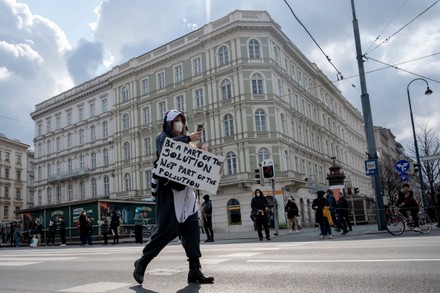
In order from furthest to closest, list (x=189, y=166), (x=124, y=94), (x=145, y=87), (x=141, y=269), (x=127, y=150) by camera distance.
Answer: (x=124, y=94) → (x=127, y=150) → (x=145, y=87) → (x=189, y=166) → (x=141, y=269)

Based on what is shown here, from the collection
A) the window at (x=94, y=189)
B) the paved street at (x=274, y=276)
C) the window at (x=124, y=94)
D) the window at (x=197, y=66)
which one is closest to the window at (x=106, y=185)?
the window at (x=94, y=189)

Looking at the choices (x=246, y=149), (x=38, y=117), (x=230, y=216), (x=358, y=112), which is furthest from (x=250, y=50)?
(x=358, y=112)

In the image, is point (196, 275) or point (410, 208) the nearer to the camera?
point (196, 275)

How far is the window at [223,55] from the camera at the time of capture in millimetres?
41812

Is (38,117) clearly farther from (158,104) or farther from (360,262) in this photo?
(360,262)

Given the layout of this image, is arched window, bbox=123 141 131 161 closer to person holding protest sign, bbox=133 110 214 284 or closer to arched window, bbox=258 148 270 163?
arched window, bbox=258 148 270 163

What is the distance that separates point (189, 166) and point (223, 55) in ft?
126

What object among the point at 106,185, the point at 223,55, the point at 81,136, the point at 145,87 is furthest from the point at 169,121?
the point at 81,136

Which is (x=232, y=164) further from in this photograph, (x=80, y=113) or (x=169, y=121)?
(x=169, y=121)

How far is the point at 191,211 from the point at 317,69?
52781 mm

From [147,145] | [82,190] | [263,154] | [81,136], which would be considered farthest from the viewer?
[81,136]

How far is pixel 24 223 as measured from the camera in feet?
105

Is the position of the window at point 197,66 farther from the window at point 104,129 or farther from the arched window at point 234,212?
the window at point 104,129

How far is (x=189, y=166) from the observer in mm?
4699
